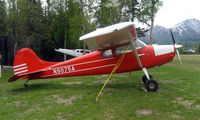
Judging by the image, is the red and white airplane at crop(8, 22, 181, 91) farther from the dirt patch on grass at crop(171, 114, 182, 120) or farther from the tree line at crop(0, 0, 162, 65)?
the tree line at crop(0, 0, 162, 65)

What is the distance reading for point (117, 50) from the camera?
565 inches

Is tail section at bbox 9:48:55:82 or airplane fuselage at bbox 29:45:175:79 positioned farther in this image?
tail section at bbox 9:48:55:82

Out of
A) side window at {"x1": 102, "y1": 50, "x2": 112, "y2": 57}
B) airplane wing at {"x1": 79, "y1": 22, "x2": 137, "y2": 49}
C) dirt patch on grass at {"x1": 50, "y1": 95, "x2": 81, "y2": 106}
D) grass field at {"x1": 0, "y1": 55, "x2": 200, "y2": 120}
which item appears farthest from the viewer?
side window at {"x1": 102, "y1": 50, "x2": 112, "y2": 57}

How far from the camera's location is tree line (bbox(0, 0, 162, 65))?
36.5 meters

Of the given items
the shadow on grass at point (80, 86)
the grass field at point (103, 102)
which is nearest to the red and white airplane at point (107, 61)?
the shadow on grass at point (80, 86)

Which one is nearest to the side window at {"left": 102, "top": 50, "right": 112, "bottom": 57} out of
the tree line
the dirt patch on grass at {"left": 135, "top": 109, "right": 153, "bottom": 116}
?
the dirt patch on grass at {"left": 135, "top": 109, "right": 153, "bottom": 116}

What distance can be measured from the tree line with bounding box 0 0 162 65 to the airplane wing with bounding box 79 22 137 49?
2268cm

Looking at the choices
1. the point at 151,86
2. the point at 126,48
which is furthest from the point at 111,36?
the point at 151,86

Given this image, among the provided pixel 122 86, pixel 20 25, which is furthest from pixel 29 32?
pixel 122 86

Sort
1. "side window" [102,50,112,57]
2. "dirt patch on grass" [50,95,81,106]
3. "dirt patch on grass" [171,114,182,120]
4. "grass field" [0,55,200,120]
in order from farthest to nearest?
"side window" [102,50,112,57] → "dirt patch on grass" [50,95,81,106] → "grass field" [0,55,200,120] → "dirt patch on grass" [171,114,182,120]

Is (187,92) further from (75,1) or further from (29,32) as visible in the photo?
(75,1)

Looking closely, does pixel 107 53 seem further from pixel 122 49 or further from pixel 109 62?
pixel 122 49

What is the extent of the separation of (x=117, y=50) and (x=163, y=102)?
3816mm

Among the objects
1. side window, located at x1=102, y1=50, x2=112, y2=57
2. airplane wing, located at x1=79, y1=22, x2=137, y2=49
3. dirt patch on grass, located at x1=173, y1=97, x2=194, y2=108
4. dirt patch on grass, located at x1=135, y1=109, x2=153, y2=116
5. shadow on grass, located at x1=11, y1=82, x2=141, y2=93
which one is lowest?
dirt patch on grass, located at x1=135, y1=109, x2=153, y2=116
